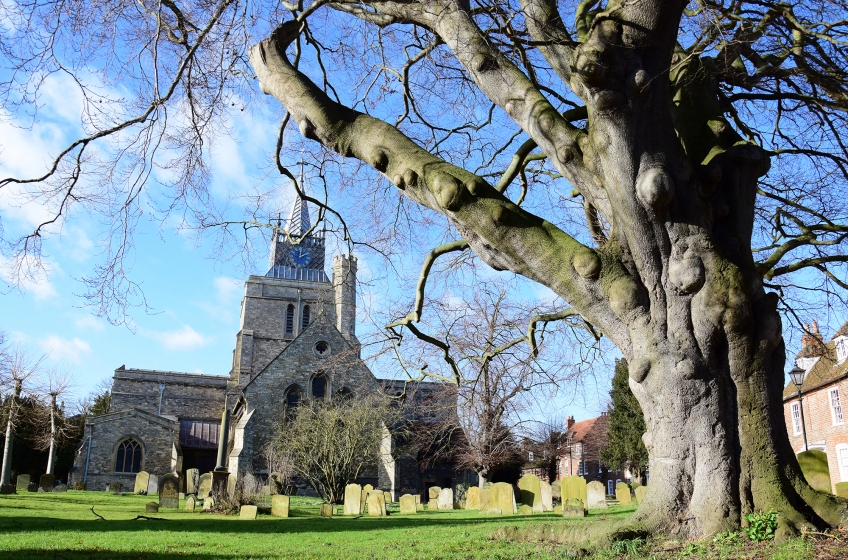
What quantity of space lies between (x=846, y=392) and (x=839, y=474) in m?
3.13

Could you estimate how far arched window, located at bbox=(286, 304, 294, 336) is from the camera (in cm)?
5462

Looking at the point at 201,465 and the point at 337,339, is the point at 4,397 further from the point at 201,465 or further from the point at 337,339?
the point at 337,339

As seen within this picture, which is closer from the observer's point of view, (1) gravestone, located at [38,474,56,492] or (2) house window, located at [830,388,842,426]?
(2) house window, located at [830,388,842,426]

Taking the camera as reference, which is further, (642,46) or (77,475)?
(77,475)

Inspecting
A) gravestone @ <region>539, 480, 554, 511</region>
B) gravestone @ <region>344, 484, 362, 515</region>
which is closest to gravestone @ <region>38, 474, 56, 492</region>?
gravestone @ <region>344, 484, 362, 515</region>

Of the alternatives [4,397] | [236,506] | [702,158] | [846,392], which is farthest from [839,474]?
[4,397]

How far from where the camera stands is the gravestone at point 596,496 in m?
18.6

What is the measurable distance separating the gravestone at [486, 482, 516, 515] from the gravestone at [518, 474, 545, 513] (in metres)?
1.27

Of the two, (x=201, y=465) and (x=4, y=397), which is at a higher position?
(x=4, y=397)

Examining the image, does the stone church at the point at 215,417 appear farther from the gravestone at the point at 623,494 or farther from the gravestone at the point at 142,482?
the gravestone at the point at 623,494

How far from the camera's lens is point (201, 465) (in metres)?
40.4

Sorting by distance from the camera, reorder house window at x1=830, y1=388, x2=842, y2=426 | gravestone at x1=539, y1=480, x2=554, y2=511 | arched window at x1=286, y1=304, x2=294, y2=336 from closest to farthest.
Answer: gravestone at x1=539, y1=480, x2=554, y2=511, house window at x1=830, y1=388, x2=842, y2=426, arched window at x1=286, y1=304, x2=294, y2=336

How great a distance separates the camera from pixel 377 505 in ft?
57.7

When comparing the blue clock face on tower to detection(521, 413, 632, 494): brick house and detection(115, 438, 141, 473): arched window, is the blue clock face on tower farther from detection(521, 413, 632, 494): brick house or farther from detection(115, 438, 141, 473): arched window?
detection(521, 413, 632, 494): brick house
